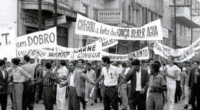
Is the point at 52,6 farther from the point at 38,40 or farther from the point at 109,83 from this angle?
the point at 109,83

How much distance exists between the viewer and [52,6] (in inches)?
1112

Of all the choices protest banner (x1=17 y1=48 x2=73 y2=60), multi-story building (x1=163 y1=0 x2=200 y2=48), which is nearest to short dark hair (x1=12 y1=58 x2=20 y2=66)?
protest banner (x1=17 y1=48 x2=73 y2=60)

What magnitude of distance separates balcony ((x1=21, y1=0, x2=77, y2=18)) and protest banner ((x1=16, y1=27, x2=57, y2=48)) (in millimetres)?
12005

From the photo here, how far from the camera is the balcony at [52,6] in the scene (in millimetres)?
27719

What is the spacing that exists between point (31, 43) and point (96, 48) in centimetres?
569

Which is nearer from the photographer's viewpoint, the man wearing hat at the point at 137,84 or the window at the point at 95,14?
A: the man wearing hat at the point at 137,84

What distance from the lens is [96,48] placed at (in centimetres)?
2108

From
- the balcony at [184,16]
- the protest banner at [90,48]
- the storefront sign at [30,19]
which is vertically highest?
the balcony at [184,16]

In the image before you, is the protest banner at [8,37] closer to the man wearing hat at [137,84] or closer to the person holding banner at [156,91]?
the man wearing hat at [137,84]

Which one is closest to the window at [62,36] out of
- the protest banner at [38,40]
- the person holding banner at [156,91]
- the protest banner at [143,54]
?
the protest banner at [143,54]

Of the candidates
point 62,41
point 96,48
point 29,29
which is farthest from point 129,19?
point 96,48

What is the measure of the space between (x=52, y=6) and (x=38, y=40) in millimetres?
12642

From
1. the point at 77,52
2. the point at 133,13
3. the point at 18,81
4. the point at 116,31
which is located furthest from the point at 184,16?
the point at 18,81

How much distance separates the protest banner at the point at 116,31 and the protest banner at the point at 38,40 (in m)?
2.16
